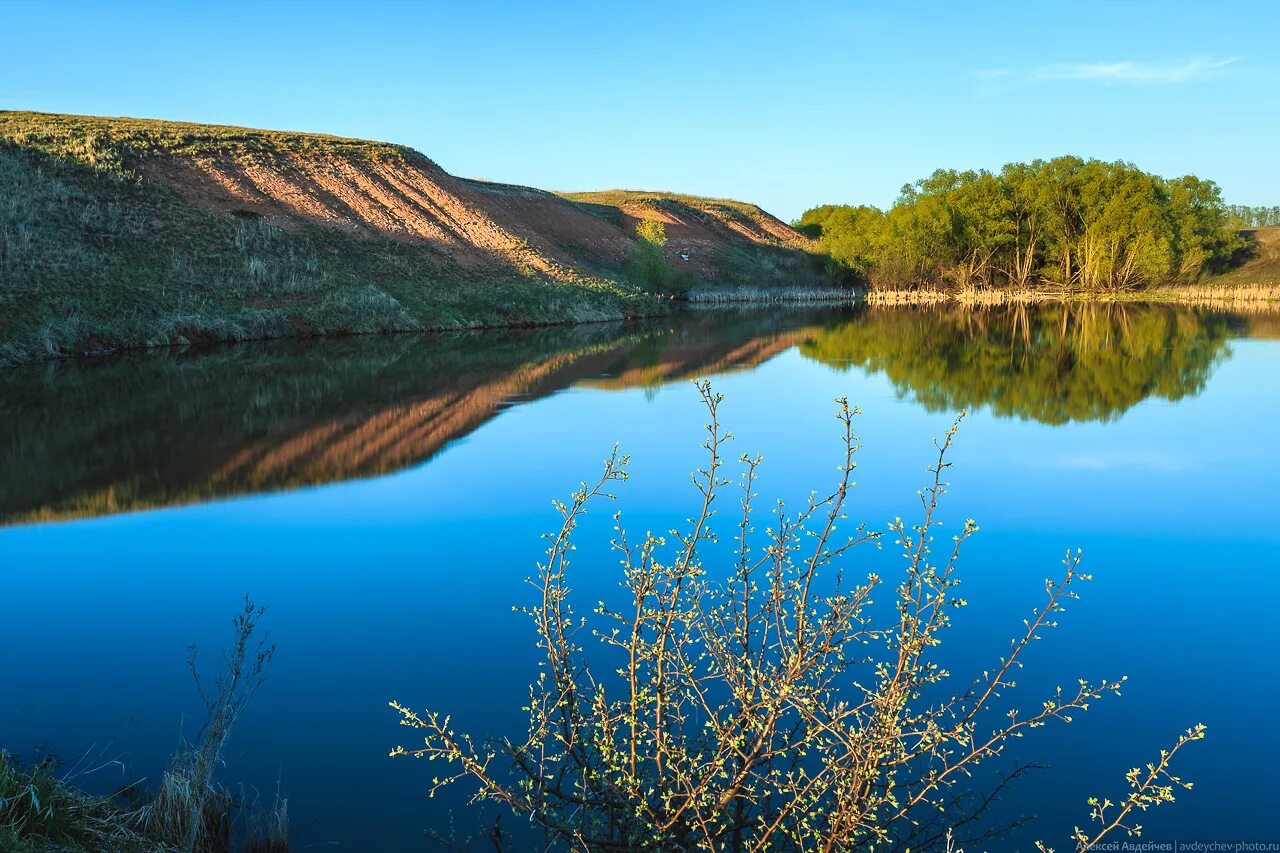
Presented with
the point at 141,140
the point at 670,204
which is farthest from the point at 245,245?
the point at 670,204

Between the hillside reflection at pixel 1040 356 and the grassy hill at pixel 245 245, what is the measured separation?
63.4 ft

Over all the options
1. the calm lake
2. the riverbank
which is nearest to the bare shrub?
the calm lake

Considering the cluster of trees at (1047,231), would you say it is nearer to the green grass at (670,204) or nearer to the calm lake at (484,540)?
the green grass at (670,204)

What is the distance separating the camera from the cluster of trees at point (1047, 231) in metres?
74.1

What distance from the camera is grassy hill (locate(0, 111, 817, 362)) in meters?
34.6

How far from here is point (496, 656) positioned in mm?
7840

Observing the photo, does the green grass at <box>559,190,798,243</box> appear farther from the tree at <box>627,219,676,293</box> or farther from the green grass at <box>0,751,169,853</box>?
the green grass at <box>0,751,169,853</box>

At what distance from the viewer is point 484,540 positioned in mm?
11273

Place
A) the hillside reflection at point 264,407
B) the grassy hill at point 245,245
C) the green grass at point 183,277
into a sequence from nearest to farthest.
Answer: the hillside reflection at point 264,407 → the green grass at point 183,277 → the grassy hill at point 245,245

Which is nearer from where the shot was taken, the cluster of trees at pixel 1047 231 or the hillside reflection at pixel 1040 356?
the hillside reflection at pixel 1040 356

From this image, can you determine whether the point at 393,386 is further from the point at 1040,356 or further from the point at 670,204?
the point at 670,204

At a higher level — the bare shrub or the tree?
the tree

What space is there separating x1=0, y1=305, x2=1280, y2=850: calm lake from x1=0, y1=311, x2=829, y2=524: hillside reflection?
4.6 inches

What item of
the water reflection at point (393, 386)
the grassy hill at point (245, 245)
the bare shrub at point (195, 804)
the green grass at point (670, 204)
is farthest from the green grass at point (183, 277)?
the green grass at point (670, 204)
